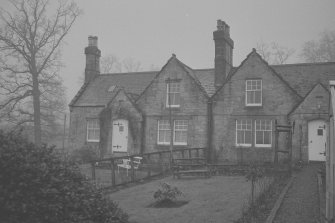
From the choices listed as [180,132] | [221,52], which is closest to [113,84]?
[180,132]

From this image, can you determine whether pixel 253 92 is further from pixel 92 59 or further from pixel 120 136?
pixel 92 59

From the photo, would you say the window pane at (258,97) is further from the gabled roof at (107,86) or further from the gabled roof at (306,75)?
the gabled roof at (107,86)

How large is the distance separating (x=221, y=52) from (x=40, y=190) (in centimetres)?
2334

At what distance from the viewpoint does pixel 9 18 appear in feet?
126

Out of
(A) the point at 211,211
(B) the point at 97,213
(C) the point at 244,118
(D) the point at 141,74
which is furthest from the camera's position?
(D) the point at 141,74

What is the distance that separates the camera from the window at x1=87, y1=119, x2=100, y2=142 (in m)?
31.5

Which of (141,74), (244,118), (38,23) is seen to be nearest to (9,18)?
(38,23)

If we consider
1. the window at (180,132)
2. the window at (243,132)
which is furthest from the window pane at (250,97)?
the window at (180,132)

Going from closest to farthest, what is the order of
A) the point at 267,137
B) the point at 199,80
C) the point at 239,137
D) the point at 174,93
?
the point at 267,137
the point at 239,137
the point at 174,93
the point at 199,80

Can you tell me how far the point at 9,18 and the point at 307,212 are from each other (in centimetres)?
3716

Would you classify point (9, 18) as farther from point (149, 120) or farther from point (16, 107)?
point (149, 120)

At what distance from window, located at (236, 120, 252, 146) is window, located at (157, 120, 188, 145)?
4010 mm

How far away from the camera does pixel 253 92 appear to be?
2628cm

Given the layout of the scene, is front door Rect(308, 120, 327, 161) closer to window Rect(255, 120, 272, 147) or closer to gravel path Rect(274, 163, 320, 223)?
window Rect(255, 120, 272, 147)
